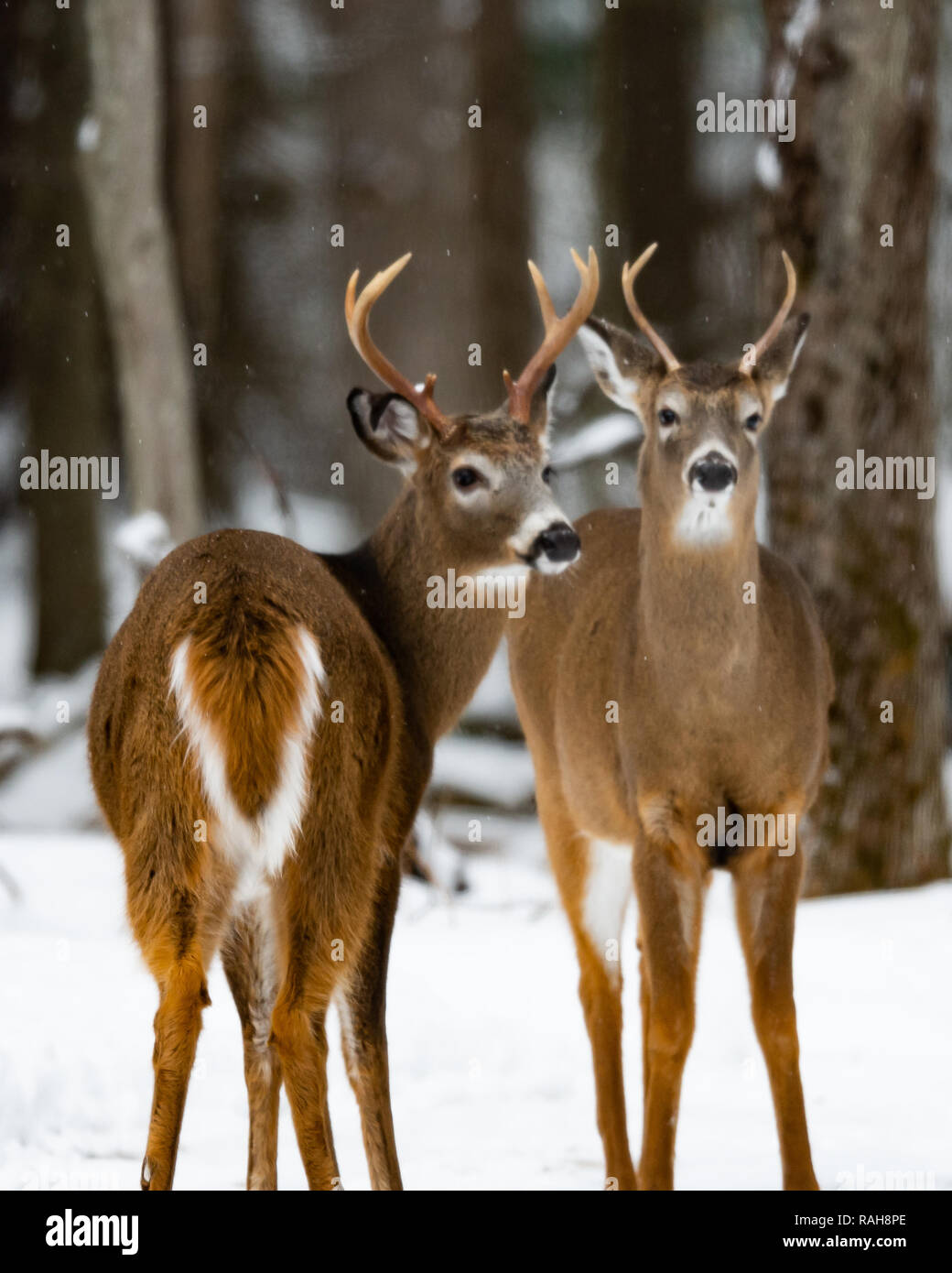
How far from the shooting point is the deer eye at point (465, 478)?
14.9 ft

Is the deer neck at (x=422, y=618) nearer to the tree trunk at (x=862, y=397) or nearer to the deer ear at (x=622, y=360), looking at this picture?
the deer ear at (x=622, y=360)

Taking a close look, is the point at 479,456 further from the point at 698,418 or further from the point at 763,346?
the point at 763,346

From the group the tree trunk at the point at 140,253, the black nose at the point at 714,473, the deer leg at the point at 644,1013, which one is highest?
the tree trunk at the point at 140,253

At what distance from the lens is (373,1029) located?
4.29 meters

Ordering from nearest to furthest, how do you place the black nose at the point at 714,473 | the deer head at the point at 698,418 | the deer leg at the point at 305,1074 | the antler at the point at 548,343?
1. the deer leg at the point at 305,1074
2. the black nose at the point at 714,473
3. the deer head at the point at 698,418
4. the antler at the point at 548,343

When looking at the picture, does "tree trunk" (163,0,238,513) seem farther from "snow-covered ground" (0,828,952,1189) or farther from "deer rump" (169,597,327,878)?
"deer rump" (169,597,327,878)

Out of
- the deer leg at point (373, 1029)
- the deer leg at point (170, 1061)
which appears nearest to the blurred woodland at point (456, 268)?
the deer leg at point (373, 1029)

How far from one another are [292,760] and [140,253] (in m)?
7.25

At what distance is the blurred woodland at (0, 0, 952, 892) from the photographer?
691 centimetres

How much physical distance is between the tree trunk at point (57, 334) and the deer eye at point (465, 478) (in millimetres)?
7591

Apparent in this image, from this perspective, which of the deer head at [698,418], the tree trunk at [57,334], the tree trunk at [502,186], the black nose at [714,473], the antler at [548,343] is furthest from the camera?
the tree trunk at [57,334]

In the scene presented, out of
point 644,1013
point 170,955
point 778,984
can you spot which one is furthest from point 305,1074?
point 644,1013

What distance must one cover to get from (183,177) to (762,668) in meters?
9.02
